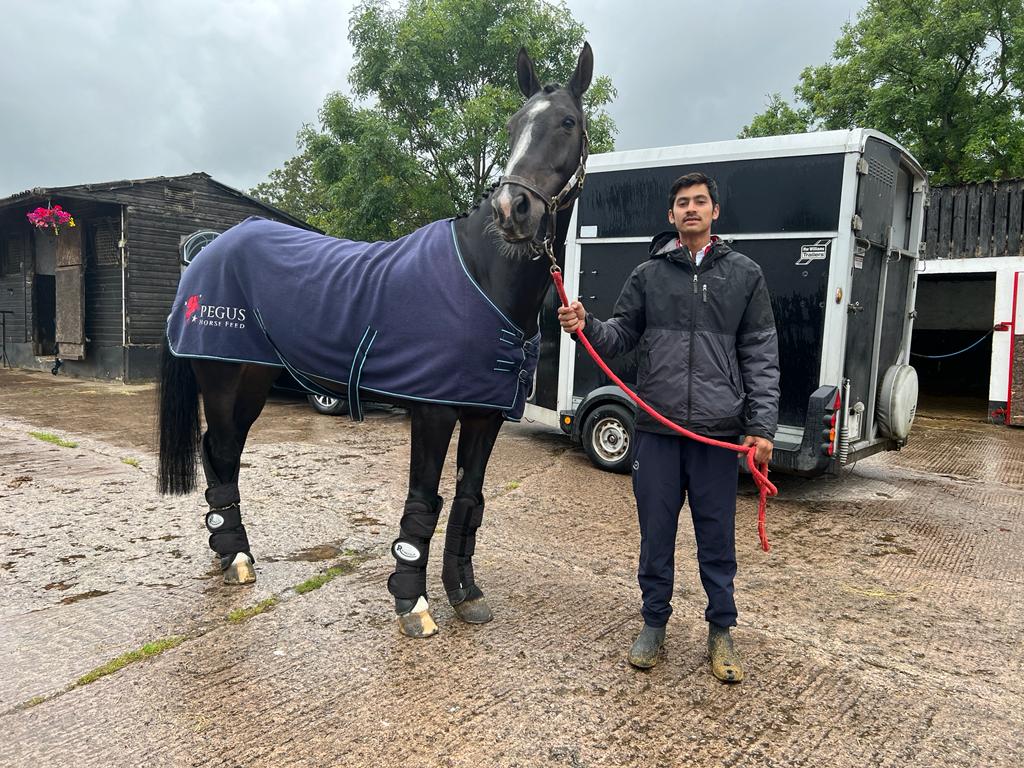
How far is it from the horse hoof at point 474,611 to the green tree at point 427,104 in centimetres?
1210

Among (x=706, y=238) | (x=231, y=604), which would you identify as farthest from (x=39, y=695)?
(x=706, y=238)

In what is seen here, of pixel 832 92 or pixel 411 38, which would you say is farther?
pixel 832 92

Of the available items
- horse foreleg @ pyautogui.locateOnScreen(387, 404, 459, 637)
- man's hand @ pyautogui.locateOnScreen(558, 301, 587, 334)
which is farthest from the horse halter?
horse foreleg @ pyautogui.locateOnScreen(387, 404, 459, 637)

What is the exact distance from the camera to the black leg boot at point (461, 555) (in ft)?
9.81

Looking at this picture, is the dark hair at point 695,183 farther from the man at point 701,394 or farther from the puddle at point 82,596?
the puddle at point 82,596

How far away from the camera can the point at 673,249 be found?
2664 mm

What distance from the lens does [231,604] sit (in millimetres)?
3043

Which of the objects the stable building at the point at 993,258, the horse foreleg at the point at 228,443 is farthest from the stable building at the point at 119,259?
the stable building at the point at 993,258

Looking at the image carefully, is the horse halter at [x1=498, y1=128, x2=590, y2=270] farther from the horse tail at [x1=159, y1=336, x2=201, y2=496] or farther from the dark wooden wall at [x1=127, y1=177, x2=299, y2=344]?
the dark wooden wall at [x1=127, y1=177, x2=299, y2=344]

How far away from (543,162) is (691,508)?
1.43 metres

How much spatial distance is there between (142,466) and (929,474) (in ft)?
23.9

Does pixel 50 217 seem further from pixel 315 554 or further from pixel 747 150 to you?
pixel 747 150

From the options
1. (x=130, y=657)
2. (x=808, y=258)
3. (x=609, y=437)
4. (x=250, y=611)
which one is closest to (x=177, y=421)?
(x=250, y=611)

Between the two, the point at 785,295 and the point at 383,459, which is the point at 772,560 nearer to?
the point at 785,295
